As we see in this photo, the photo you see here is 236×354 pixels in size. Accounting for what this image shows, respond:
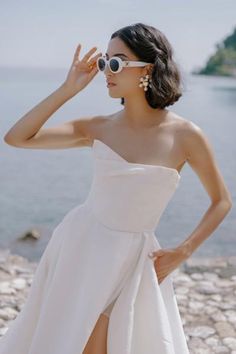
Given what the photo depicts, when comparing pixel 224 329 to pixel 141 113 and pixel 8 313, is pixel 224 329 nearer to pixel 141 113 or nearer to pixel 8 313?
pixel 8 313

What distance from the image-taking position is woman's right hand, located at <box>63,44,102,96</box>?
2.84 metres

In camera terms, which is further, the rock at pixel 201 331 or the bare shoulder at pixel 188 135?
the rock at pixel 201 331

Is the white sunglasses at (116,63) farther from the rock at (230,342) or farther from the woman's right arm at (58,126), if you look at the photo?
the rock at (230,342)

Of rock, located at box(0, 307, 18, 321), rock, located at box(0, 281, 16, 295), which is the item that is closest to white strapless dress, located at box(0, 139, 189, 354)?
rock, located at box(0, 307, 18, 321)

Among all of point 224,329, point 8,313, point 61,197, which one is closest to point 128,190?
point 224,329

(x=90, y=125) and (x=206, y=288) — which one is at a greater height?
(x=90, y=125)

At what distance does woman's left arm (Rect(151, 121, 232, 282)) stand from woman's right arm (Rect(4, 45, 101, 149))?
462 millimetres

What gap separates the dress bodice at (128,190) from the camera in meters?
2.71

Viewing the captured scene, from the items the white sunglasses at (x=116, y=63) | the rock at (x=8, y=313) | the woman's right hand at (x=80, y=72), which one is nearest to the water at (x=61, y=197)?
the white sunglasses at (x=116, y=63)

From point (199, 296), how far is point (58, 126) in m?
2.63

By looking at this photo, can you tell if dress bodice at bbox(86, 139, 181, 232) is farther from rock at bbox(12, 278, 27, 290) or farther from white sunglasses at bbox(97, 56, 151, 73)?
rock at bbox(12, 278, 27, 290)

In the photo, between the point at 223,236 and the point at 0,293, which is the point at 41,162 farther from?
the point at 0,293

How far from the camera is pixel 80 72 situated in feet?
9.40

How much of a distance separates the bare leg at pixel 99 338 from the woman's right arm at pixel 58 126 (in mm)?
733
